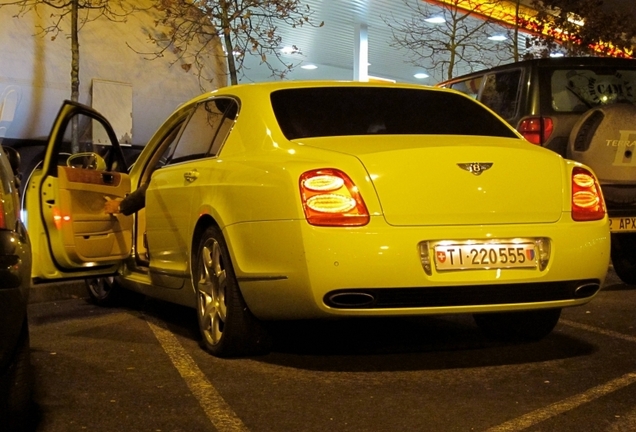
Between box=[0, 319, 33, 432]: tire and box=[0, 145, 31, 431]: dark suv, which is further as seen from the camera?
box=[0, 319, 33, 432]: tire

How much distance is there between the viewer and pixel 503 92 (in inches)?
324

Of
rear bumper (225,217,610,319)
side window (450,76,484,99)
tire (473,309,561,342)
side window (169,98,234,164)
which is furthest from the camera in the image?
side window (450,76,484,99)

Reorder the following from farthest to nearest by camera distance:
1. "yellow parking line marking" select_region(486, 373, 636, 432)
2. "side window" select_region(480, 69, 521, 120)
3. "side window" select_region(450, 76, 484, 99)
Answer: "side window" select_region(450, 76, 484, 99)
"side window" select_region(480, 69, 521, 120)
"yellow parking line marking" select_region(486, 373, 636, 432)

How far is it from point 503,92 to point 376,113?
11.0 feet

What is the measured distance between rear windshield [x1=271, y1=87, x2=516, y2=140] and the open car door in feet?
5.34

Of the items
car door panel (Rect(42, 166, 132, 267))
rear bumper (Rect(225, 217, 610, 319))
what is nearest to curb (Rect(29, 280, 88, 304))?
car door panel (Rect(42, 166, 132, 267))

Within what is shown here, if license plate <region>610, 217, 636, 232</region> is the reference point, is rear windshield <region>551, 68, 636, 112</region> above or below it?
above

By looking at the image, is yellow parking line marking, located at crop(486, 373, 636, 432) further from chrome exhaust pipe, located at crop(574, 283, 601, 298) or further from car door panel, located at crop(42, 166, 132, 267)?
car door panel, located at crop(42, 166, 132, 267)

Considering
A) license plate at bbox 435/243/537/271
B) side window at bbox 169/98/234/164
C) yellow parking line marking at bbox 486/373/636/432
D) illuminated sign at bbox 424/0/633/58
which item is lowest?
yellow parking line marking at bbox 486/373/636/432

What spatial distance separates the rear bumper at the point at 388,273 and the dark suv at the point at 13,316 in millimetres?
1192

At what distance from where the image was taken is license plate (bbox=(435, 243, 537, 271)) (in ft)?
14.0

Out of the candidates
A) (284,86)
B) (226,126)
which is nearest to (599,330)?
(284,86)

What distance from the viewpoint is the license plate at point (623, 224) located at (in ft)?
22.1

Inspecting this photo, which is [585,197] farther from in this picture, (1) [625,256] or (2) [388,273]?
(1) [625,256]
